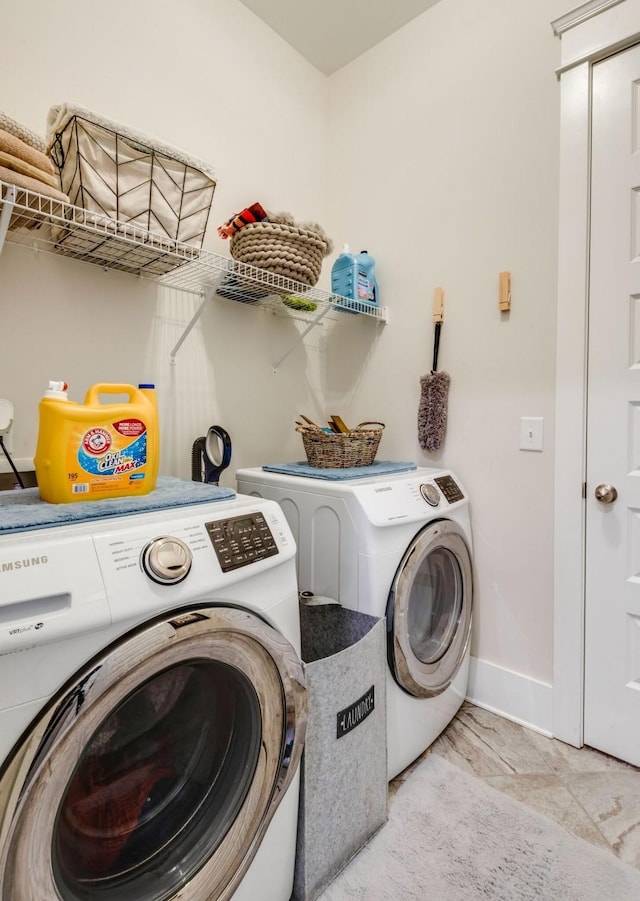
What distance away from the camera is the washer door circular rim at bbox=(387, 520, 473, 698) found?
1406 millimetres

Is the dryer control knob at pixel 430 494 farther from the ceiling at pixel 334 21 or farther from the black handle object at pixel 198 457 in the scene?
the ceiling at pixel 334 21

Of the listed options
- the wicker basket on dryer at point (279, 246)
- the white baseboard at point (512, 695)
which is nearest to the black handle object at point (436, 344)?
the wicker basket on dryer at point (279, 246)

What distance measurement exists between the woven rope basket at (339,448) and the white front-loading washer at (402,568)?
152 millimetres

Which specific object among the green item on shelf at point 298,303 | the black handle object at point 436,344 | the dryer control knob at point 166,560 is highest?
the green item on shelf at point 298,303

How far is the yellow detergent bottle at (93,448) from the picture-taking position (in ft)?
3.42

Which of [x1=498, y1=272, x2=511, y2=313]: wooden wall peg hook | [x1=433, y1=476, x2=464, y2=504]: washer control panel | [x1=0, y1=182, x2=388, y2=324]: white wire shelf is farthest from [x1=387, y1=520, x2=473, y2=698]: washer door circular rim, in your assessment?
[x1=0, y1=182, x2=388, y2=324]: white wire shelf

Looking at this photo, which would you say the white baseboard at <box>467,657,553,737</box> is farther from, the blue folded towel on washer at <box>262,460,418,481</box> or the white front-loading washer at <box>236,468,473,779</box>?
the blue folded towel on washer at <box>262,460,418,481</box>

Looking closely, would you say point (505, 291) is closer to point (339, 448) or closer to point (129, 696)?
point (339, 448)

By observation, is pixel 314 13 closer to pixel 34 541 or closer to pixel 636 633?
pixel 34 541

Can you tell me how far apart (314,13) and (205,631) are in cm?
257

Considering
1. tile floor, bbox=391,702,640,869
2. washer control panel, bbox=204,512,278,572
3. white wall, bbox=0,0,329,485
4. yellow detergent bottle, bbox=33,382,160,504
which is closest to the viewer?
washer control panel, bbox=204,512,278,572

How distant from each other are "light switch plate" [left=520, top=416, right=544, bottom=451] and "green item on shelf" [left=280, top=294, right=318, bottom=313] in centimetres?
97

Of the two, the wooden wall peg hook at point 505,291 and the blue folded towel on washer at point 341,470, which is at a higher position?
the wooden wall peg hook at point 505,291

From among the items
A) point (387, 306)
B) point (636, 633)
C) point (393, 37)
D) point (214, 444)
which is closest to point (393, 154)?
point (393, 37)
